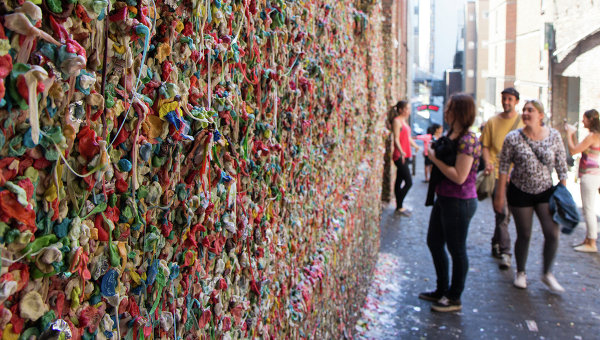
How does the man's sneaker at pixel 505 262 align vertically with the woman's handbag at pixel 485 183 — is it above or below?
below

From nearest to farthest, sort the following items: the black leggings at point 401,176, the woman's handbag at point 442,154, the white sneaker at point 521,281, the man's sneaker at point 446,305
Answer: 1. the woman's handbag at point 442,154
2. the man's sneaker at point 446,305
3. the white sneaker at point 521,281
4. the black leggings at point 401,176

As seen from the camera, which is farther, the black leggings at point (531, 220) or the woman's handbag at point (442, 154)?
the black leggings at point (531, 220)

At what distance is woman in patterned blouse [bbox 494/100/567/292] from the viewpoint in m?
5.11

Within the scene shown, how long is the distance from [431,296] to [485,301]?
515mm

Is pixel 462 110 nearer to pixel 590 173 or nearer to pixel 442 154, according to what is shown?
pixel 442 154

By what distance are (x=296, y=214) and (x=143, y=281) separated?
1.35m

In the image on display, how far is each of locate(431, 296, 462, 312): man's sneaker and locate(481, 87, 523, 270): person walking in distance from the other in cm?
142

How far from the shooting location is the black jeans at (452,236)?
4.59 metres

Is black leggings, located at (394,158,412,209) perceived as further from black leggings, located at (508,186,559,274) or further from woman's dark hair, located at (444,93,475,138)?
woman's dark hair, located at (444,93,475,138)

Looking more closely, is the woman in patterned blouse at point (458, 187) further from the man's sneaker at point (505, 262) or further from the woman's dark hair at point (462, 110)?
the man's sneaker at point (505, 262)

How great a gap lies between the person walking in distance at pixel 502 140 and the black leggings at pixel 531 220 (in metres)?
0.61

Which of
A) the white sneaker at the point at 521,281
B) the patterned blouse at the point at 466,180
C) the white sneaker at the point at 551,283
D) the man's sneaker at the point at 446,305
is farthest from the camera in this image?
the white sneaker at the point at 521,281

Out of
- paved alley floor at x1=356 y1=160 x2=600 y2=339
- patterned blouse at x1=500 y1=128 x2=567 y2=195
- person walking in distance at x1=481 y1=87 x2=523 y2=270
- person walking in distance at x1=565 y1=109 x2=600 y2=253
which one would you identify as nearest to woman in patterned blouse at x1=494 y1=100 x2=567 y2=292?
patterned blouse at x1=500 y1=128 x2=567 y2=195

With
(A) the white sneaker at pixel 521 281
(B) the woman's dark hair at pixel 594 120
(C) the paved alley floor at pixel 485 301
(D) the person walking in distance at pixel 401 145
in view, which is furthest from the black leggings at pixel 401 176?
(A) the white sneaker at pixel 521 281
